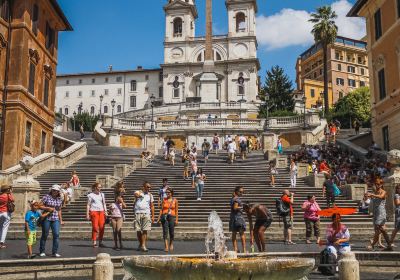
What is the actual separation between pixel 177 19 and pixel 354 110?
1701 inches

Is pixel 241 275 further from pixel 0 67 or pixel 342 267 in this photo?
pixel 0 67

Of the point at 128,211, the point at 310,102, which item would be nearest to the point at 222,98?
the point at 310,102

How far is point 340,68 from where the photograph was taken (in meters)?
104

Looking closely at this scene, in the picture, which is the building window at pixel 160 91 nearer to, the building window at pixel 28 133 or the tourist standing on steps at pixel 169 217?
the building window at pixel 28 133

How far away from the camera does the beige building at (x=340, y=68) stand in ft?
331

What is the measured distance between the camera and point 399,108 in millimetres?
27125

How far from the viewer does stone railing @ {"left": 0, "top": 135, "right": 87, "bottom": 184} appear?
957 inches

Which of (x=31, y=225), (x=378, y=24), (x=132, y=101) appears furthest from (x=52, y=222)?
(x=132, y=101)

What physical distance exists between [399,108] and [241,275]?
2300 centimetres

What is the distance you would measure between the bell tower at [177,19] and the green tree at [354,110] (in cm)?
3627

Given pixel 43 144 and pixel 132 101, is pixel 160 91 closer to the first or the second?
pixel 132 101

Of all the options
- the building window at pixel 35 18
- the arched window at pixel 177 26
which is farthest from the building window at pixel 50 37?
the arched window at pixel 177 26

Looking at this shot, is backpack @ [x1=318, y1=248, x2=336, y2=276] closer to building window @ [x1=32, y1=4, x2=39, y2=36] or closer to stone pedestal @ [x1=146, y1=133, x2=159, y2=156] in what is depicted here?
building window @ [x1=32, y1=4, x2=39, y2=36]

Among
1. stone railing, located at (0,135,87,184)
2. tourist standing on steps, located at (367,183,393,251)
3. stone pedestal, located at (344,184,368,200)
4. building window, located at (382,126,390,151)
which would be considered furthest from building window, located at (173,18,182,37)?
tourist standing on steps, located at (367,183,393,251)
